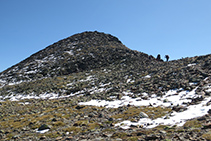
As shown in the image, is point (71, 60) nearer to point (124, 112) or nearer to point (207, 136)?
point (124, 112)

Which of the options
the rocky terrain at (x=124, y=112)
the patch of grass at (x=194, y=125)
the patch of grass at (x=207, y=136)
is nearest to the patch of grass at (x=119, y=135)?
the rocky terrain at (x=124, y=112)

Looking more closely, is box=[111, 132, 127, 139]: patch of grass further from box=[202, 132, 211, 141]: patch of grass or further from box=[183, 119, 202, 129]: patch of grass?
box=[202, 132, 211, 141]: patch of grass

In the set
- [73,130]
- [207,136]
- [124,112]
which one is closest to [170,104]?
[124,112]

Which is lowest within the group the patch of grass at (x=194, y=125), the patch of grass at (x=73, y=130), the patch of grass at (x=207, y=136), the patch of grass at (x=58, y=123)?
the patch of grass at (x=207, y=136)

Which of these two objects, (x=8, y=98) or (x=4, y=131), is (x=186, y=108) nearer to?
(x=4, y=131)

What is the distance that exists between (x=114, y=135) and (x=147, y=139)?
9.52 feet

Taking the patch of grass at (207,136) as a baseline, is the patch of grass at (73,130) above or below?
above

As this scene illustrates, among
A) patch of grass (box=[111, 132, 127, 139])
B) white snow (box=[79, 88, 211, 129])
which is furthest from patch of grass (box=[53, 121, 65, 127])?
patch of grass (box=[111, 132, 127, 139])

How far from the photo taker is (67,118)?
18641 millimetres

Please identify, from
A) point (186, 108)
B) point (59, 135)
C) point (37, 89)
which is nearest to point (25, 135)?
point (59, 135)

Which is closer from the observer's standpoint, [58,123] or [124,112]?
[58,123]

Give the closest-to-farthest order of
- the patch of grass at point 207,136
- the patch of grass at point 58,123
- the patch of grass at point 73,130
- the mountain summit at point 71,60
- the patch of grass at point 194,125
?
the patch of grass at point 207,136
the patch of grass at point 194,125
the patch of grass at point 73,130
the patch of grass at point 58,123
the mountain summit at point 71,60

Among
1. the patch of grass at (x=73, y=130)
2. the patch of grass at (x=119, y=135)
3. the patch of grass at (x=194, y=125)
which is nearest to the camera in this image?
the patch of grass at (x=194, y=125)

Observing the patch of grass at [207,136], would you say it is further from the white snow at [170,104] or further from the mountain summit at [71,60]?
the mountain summit at [71,60]
